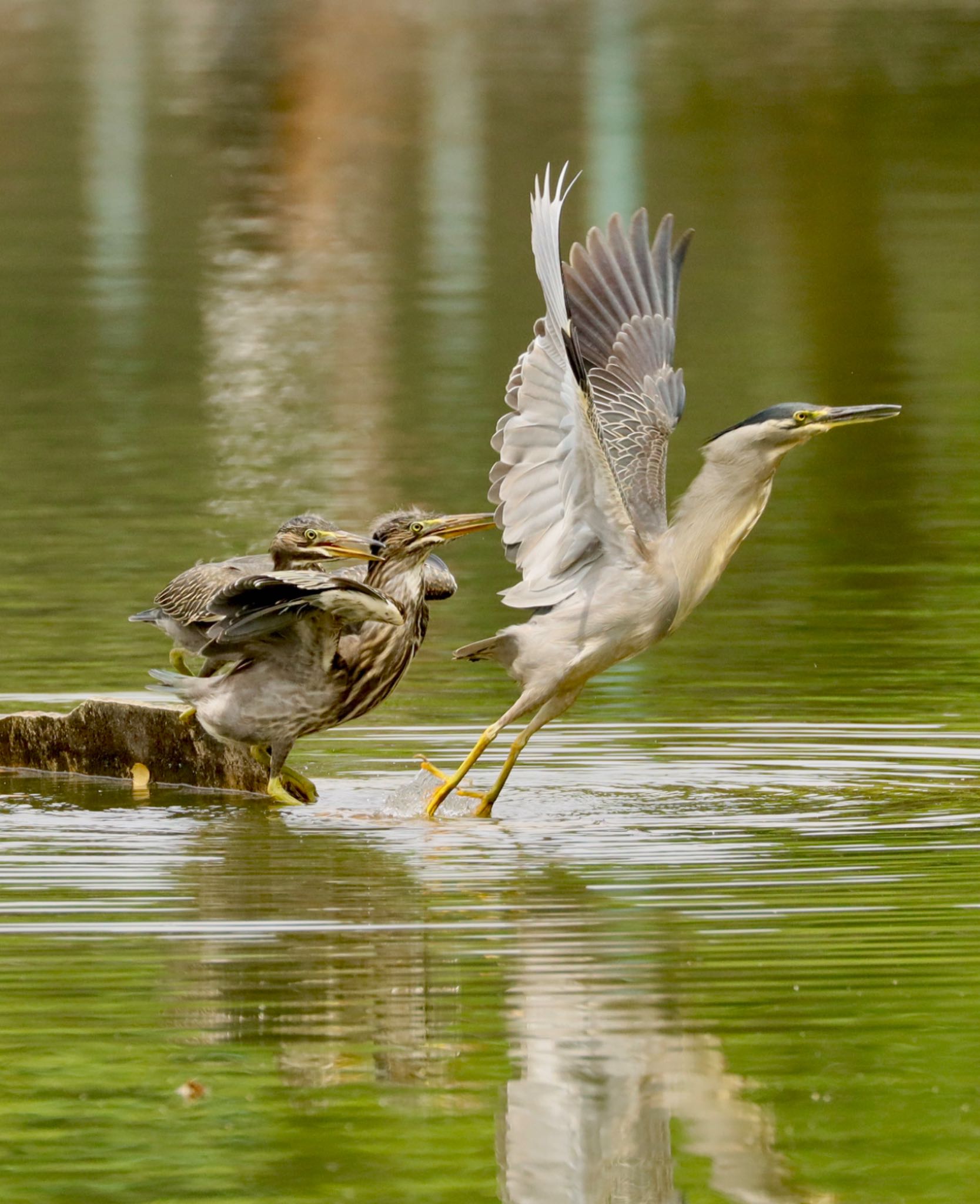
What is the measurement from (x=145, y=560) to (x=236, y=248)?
1962 centimetres

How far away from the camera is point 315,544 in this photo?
1054 centimetres

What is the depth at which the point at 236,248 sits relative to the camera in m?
35.1

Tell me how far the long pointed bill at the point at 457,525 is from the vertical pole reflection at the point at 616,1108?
319cm

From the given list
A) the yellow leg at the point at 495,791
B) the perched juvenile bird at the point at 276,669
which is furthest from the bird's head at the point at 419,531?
the yellow leg at the point at 495,791

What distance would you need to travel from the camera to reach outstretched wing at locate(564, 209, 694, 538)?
12.1 m

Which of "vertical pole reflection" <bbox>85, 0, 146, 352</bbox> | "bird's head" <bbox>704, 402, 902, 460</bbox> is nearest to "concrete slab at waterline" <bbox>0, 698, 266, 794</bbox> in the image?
"bird's head" <bbox>704, 402, 902, 460</bbox>

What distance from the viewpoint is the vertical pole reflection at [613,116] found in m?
37.5

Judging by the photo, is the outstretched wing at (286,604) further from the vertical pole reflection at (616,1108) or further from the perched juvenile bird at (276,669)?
the vertical pole reflection at (616,1108)

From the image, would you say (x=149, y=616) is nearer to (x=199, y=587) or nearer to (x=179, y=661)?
(x=179, y=661)

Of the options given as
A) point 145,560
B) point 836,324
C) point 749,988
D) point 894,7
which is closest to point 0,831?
point 749,988

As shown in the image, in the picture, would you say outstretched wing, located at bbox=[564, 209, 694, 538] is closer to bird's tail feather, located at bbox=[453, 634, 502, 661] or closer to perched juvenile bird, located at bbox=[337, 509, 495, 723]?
bird's tail feather, located at bbox=[453, 634, 502, 661]

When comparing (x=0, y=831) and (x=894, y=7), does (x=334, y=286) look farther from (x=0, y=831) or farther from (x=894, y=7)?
(x=894, y=7)

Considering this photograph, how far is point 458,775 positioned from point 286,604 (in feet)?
3.08

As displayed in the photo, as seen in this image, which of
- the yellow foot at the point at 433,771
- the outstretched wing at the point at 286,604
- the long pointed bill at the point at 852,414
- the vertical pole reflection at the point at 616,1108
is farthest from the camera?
the yellow foot at the point at 433,771
